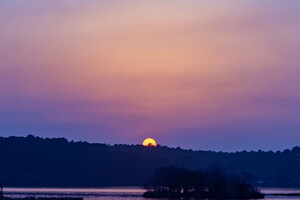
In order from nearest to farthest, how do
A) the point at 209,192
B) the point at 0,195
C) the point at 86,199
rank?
the point at 0,195 < the point at 86,199 < the point at 209,192

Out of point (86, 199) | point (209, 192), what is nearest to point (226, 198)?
point (209, 192)

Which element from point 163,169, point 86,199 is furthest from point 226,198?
point 86,199

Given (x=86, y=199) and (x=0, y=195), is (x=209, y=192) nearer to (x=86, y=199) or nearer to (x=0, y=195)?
(x=86, y=199)

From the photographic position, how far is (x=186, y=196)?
527 feet

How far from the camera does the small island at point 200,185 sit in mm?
160125

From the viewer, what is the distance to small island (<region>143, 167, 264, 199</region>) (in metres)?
160

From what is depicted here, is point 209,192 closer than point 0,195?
No

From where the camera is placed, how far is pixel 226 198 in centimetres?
15825

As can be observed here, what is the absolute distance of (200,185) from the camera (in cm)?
16138

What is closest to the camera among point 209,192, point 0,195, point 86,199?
point 0,195

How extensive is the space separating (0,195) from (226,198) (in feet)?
146

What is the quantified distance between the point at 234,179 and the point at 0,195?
4998cm

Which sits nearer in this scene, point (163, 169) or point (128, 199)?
point (128, 199)

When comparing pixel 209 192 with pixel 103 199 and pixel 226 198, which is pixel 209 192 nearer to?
pixel 226 198
